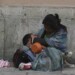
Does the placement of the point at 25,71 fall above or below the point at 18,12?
below

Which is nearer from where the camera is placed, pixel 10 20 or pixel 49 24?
pixel 49 24

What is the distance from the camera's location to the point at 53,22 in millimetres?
8617

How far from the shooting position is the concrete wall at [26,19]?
937 centimetres

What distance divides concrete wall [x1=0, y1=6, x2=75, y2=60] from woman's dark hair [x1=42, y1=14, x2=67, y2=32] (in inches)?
24.7

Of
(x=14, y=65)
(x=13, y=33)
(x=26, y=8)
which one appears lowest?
(x=14, y=65)

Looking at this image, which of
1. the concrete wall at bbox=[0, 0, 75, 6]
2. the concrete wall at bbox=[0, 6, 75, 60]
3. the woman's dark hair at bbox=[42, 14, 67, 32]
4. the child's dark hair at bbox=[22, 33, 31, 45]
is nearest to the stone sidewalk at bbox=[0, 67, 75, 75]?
the child's dark hair at bbox=[22, 33, 31, 45]

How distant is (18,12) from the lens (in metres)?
9.40

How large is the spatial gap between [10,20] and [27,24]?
15.4 inches

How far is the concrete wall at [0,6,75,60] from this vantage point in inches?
369

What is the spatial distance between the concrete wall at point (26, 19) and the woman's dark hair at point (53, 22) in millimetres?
628

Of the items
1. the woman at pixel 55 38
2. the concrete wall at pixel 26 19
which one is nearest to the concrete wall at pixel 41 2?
the concrete wall at pixel 26 19

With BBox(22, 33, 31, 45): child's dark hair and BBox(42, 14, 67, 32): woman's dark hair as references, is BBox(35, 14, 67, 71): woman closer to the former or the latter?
BBox(42, 14, 67, 32): woman's dark hair

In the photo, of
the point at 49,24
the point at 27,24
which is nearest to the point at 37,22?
the point at 27,24

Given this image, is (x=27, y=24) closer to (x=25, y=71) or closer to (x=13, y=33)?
(x=13, y=33)
